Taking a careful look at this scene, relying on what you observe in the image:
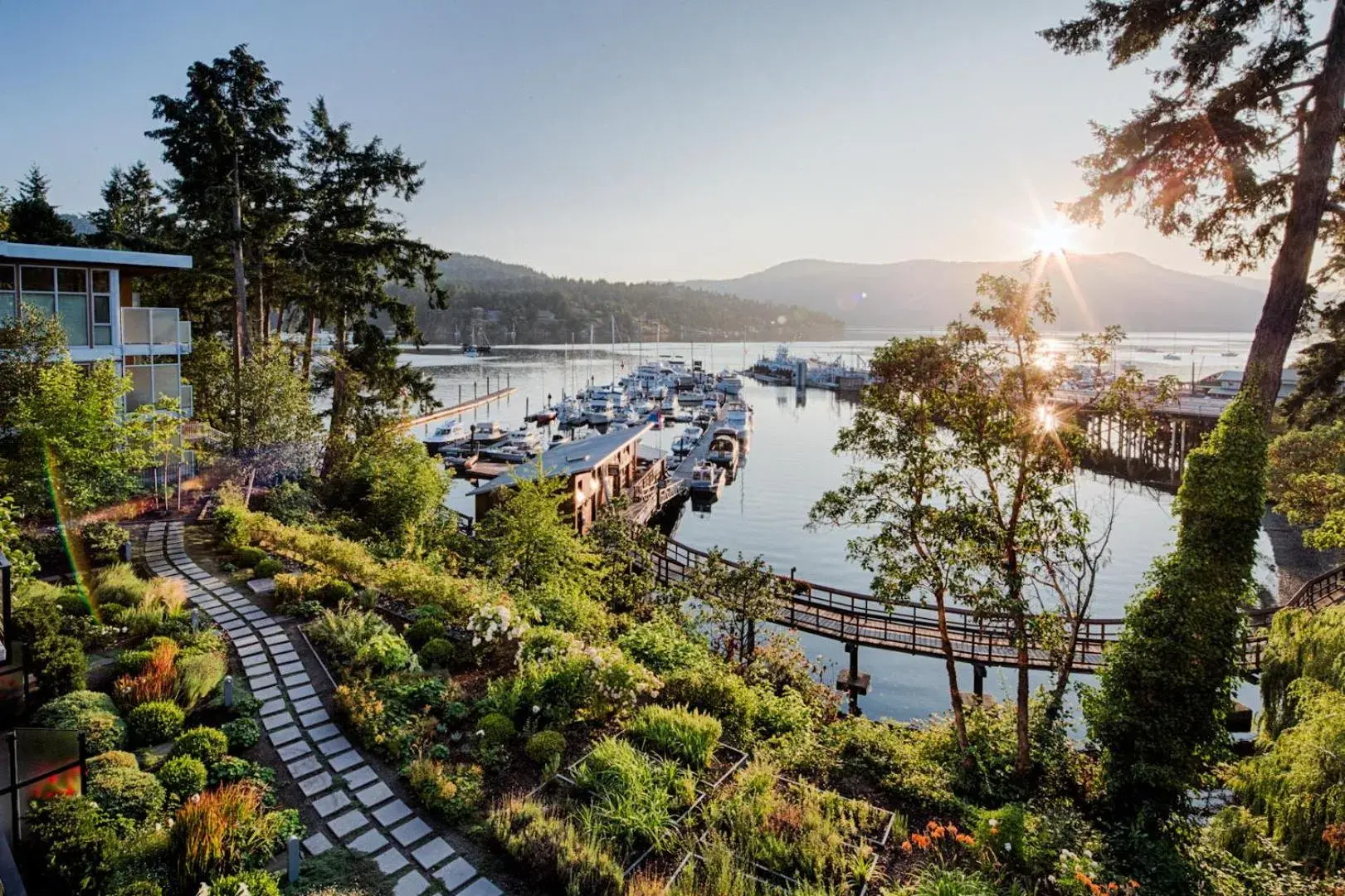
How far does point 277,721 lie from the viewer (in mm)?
10586

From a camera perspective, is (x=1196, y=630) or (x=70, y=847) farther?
(x=1196, y=630)

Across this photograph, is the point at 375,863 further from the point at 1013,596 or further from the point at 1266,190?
the point at 1266,190

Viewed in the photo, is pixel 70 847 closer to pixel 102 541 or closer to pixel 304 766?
pixel 304 766

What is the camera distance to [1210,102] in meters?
11.6

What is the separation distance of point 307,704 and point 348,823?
10.1ft

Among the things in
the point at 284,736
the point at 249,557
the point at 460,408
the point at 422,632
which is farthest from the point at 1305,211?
the point at 460,408

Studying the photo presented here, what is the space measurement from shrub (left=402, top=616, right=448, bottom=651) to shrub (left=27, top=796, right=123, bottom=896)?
21.9 ft

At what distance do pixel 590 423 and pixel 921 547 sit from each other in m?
63.5

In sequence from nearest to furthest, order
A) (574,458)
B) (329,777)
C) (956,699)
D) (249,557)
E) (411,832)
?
(411,832) < (329,777) < (956,699) < (249,557) < (574,458)

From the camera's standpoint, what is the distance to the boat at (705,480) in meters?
49.2

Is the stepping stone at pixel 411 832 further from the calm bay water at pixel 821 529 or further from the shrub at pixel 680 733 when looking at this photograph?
the calm bay water at pixel 821 529

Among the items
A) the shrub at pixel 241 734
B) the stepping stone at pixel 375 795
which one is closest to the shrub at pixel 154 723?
the shrub at pixel 241 734

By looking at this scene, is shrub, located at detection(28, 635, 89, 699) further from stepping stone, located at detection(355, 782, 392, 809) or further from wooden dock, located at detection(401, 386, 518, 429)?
wooden dock, located at detection(401, 386, 518, 429)

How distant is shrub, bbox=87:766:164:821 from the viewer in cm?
811
